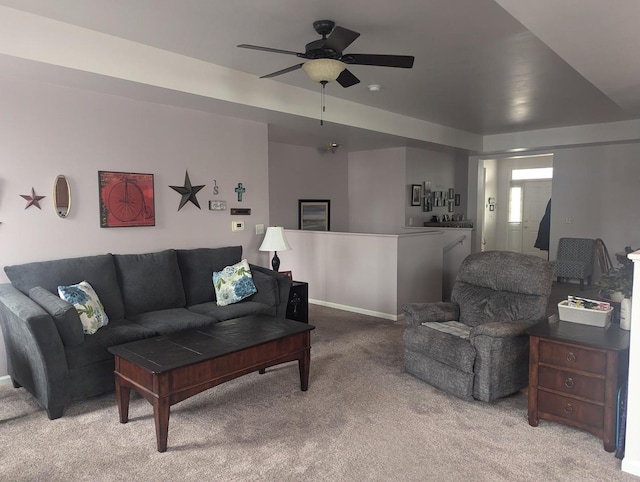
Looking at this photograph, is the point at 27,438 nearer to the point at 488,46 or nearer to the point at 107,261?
the point at 107,261

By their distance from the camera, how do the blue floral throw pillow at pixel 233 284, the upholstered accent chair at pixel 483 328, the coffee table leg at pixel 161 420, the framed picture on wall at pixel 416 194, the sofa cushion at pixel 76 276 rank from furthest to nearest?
the framed picture on wall at pixel 416 194 < the blue floral throw pillow at pixel 233 284 < the sofa cushion at pixel 76 276 < the upholstered accent chair at pixel 483 328 < the coffee table leg at pixel 161 420

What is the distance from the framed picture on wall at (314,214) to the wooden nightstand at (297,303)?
106 inches

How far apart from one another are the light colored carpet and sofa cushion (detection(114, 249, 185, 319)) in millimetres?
897

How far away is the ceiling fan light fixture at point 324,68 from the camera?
3.06 metres

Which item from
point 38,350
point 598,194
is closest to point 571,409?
point 38,350

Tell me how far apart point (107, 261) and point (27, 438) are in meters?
1.55

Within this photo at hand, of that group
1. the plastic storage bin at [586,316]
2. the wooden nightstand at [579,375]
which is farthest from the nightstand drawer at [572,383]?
the plastic storage bin at [586,316]

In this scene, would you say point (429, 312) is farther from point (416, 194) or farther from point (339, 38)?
point (416, 194)

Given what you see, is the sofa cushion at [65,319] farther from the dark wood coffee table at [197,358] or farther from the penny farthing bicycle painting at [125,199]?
the penny farthing bicycle painting at [125,199]

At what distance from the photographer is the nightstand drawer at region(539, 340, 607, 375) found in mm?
2652

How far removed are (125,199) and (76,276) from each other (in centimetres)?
90

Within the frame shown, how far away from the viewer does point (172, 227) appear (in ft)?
15.3

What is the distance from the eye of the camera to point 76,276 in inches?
146

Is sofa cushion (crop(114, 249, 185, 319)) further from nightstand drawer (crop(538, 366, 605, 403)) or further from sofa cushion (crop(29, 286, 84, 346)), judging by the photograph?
nightstand drawer (crop(538, 366, 605, 403))
